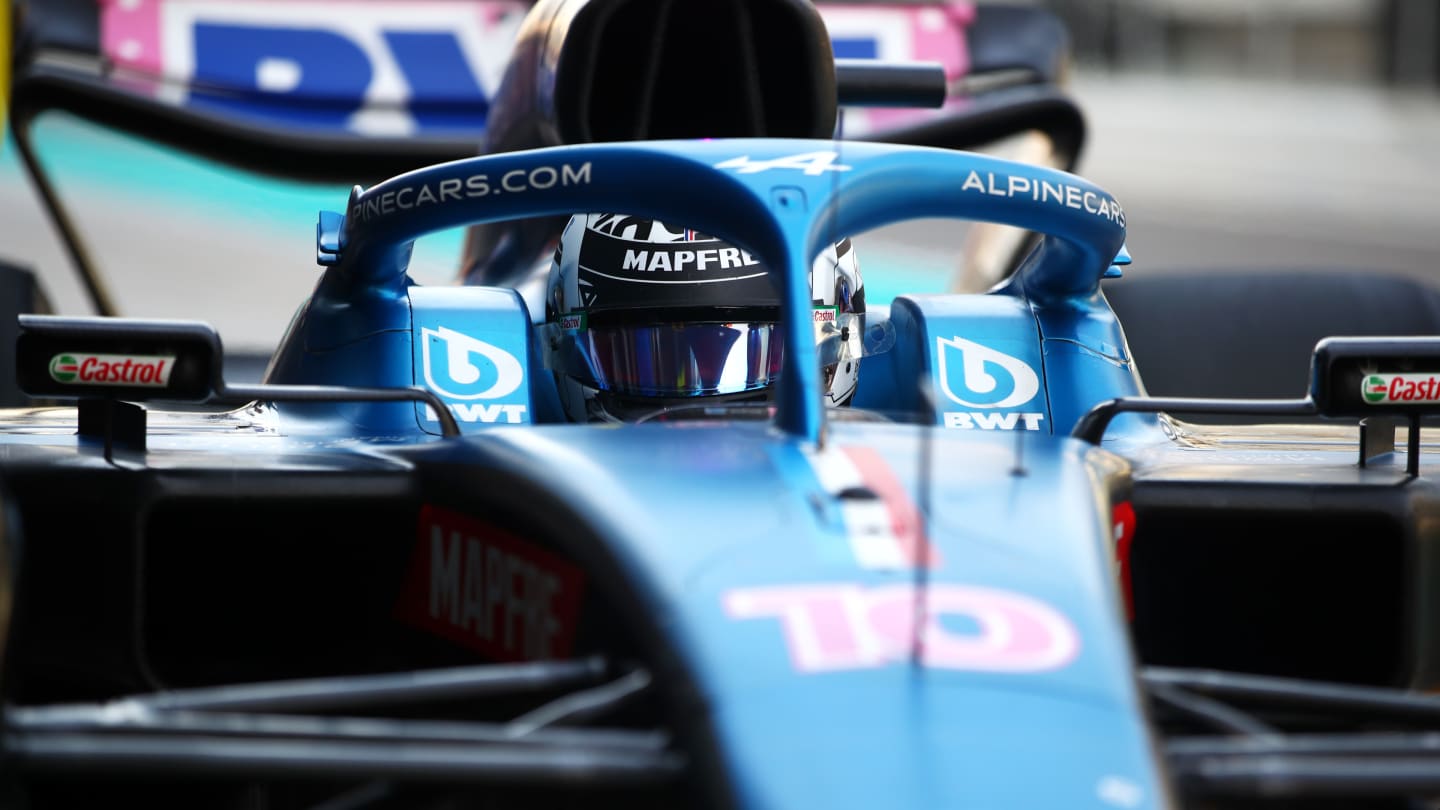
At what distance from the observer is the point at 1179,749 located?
1.22 m

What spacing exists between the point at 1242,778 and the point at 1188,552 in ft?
2.32

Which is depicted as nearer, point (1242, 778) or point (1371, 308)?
point (1242, 778)

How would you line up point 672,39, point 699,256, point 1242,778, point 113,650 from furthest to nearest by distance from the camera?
point 672,39
point 699,256
point 113,650
point 1242,778

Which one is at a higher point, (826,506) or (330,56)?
(330,56)

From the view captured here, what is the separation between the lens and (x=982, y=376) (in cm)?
249

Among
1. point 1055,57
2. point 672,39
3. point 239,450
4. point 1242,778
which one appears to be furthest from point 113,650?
point 1055,57

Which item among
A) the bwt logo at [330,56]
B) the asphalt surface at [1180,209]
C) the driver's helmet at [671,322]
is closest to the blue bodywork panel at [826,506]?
the driver's helmet at [671,322]

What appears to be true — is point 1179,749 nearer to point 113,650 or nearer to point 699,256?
point 113,650

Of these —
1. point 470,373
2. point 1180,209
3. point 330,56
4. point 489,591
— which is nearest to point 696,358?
point 470,373

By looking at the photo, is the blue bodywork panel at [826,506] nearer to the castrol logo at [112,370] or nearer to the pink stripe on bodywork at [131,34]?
the castrol logo at [112,370]

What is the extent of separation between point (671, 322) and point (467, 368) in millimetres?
344

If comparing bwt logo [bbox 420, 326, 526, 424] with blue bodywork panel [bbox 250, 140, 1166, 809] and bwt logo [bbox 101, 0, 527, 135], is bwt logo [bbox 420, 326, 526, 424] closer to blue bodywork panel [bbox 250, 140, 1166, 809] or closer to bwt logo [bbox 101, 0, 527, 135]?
blue bodywork panel [bbox 250, 140, 1166, 809]

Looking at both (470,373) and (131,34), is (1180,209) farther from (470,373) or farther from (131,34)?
(470,373)

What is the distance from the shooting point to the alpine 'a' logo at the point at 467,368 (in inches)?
95.3
